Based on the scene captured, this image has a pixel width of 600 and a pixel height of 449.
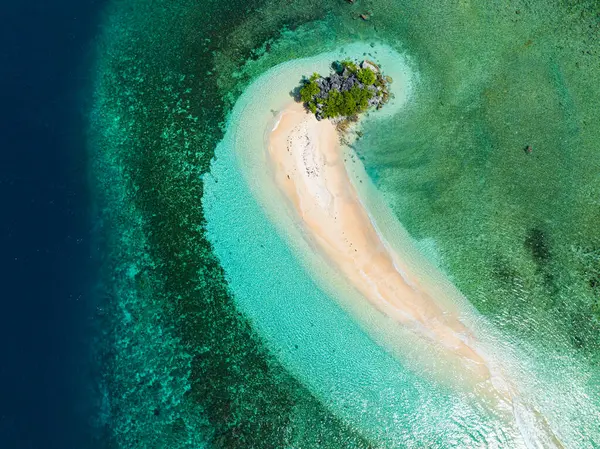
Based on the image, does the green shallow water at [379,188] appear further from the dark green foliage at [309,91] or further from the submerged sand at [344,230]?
the dark green foliage at [309,91]

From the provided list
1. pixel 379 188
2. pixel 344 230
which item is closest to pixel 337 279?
pixel 344 230

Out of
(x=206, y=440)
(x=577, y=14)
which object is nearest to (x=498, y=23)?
(x=577, y=14)

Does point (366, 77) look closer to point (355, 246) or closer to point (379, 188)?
point (379, 188)

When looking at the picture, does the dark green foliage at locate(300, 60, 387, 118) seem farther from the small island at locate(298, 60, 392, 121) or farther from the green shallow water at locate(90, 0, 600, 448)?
the green shallow water at locate(90, 0, 600, 448)

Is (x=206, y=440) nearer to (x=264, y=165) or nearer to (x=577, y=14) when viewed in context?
(x=264, y=165)

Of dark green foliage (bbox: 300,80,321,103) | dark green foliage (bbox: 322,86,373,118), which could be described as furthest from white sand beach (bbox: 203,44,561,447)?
dark green foliage (bbox: 322,86,373,118)

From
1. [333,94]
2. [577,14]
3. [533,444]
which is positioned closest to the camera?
[533,444]
